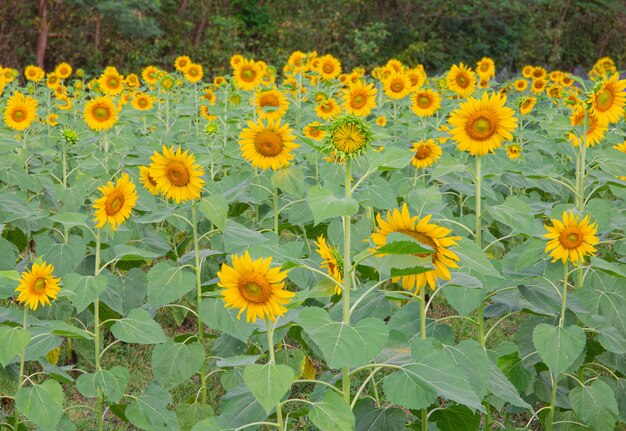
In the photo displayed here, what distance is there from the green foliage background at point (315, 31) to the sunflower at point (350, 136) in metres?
14.7

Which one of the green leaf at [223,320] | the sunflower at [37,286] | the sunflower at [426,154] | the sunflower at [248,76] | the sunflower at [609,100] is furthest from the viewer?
the sunflower at [248,76]

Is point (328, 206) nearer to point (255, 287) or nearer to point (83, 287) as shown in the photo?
point (255, 287)

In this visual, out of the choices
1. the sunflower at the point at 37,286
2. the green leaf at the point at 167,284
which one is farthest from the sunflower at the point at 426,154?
the sunflower at the point at 37,286

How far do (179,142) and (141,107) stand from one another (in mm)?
776

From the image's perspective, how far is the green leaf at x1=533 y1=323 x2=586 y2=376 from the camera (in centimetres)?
265

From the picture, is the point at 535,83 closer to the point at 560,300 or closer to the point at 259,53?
the point at 560,300

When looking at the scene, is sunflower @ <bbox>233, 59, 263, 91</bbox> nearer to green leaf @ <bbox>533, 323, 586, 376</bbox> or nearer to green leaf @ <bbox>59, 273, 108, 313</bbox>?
green leaf @ <bbox>59, 273, 108, 313</bbox>

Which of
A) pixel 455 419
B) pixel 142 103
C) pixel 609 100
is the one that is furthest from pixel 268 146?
pixel 142 103

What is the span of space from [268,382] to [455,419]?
2.60 feet

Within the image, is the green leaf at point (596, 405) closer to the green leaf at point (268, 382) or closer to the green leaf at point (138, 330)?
the green leaf at point (268, 382)

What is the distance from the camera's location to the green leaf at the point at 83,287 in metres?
2.82

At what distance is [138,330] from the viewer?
2.87 metres

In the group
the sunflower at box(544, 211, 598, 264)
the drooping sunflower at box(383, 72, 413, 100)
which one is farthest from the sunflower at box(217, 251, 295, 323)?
the drooping sunflower at box(383, 72, 413, 100)

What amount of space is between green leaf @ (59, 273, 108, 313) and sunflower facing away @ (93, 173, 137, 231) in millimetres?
244
